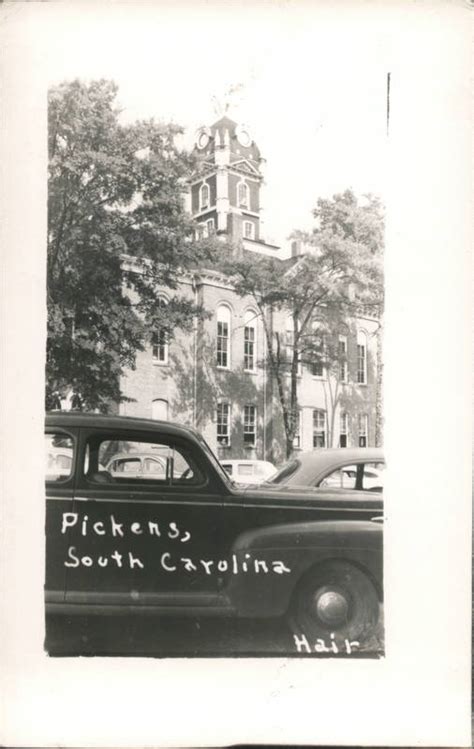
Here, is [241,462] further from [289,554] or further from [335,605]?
[335,605]

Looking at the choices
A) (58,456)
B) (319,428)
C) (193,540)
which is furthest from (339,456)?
(58,456)

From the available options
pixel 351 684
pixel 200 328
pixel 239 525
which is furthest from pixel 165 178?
pixel 351 684

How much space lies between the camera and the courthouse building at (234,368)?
10.3 feet

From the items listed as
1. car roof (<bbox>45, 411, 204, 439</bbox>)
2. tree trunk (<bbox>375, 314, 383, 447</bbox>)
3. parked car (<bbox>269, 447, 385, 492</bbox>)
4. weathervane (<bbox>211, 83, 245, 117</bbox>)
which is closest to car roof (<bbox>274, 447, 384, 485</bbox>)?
parked car (<bbox>269, 447, 385, 492</bbox>)

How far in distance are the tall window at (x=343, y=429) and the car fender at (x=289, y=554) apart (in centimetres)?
41

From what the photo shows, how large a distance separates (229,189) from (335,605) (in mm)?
2240

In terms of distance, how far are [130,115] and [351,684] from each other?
123 inches

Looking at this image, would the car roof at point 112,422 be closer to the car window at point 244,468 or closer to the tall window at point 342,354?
the car window at point 244,468

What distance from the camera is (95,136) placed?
3172 mm

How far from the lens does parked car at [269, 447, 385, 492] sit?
3.17 meters

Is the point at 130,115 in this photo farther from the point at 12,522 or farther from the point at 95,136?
the point at 12,522

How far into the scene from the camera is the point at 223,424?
3164 mm

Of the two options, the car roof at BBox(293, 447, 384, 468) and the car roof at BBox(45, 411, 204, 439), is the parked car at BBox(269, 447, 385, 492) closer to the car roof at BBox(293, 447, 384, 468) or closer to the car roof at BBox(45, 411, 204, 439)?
the car roof at BBox(293, 447, 384, 468)

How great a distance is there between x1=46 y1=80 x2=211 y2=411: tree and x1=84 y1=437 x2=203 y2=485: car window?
223 millimetres
